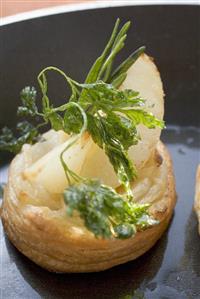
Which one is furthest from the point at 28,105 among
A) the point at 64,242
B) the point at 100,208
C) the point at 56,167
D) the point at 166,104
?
the point at 166,104

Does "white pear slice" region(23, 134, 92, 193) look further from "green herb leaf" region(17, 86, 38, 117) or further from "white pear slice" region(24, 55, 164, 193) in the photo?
"green herb leaf" region(17, 86, 38, 117)

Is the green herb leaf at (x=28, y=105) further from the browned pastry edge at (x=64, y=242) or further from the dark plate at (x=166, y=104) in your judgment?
the dark plate at (x=166, y=104)

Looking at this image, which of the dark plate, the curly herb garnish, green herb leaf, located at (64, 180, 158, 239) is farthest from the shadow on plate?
green herb leaf, located at (64, 180, 158, 239)

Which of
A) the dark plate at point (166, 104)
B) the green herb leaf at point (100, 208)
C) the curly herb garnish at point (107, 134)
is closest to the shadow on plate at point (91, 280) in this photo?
the dark plate at point (166, 104)

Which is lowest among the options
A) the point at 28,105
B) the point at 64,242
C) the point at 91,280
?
the point at 91,280

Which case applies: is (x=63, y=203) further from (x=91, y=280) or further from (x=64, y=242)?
(x=91, y=280)

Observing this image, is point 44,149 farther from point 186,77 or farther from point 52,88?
point 186,77

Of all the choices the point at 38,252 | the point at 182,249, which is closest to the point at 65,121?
the point at 38,252
